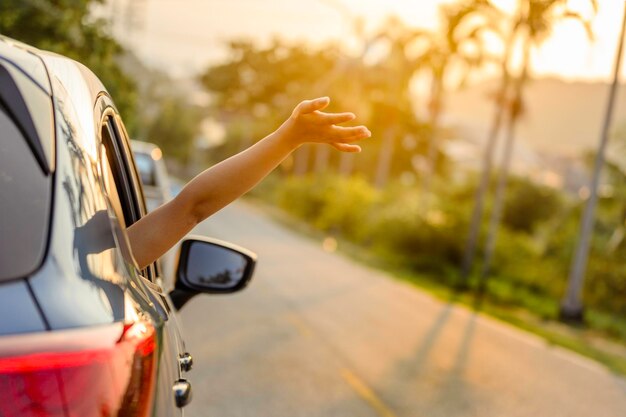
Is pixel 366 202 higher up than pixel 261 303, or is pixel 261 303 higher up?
pixel 261 303

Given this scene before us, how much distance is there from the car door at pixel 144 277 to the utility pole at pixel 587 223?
20.9m

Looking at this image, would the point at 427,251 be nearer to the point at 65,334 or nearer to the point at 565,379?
the point at 565,379

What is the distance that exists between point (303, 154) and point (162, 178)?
6728 centimetres

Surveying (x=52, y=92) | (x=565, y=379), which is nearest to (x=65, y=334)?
(x=52, y=92)

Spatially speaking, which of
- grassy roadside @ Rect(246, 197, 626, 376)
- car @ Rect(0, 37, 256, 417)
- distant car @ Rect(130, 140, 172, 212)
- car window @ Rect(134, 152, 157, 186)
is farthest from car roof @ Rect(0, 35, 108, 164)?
grassy roadside @ Rect(246, 197, 626, 376)

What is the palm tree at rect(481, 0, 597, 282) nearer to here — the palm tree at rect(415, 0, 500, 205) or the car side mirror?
the palm tree at rect(415, 0, 500, 205)

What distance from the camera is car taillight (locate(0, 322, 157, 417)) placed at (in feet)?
4.91

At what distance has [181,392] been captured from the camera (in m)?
2.29

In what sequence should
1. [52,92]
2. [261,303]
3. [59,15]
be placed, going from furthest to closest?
1. [59,15]
2. [261,303]
3. [52,92]

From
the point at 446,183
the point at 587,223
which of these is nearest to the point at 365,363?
the point at 587,223

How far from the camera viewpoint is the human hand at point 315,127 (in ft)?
8.29

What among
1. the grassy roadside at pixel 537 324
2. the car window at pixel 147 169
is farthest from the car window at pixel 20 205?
the grassy roadside at pixel 537 324

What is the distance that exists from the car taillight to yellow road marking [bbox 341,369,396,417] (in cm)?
701

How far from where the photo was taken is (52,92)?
186cm
